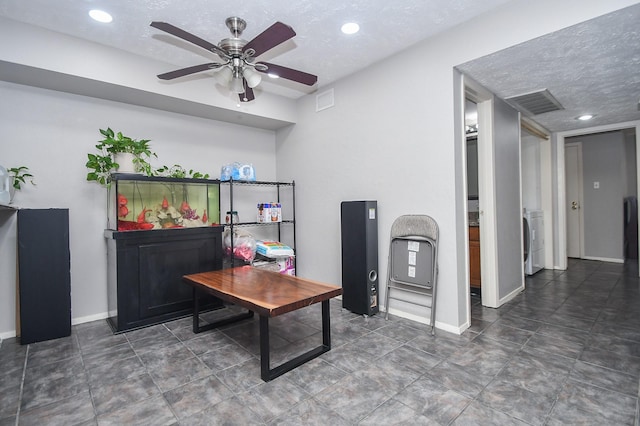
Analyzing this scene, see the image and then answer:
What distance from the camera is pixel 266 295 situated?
7.07ft

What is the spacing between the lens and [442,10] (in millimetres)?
2373

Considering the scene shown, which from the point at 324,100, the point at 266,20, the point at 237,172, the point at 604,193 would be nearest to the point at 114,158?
the point at 237,172

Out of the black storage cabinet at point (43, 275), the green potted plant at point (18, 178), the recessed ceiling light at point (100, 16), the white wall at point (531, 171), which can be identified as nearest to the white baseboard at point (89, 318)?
the black storage cabinet at point (43, 275)

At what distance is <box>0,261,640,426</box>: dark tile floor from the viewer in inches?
65.9

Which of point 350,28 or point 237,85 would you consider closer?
point 237,85

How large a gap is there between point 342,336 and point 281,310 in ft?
3.25

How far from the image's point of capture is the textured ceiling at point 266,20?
2.27 metres

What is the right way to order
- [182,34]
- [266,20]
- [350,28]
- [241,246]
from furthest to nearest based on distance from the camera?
[241,246]
[350,28]
[266,20]
[182,34]

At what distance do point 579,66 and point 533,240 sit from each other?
2.87 meters

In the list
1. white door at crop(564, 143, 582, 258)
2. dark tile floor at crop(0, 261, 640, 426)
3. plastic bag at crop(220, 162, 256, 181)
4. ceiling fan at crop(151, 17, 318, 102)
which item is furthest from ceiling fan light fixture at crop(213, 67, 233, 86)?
white door at crop(564, 143, 582, 258)

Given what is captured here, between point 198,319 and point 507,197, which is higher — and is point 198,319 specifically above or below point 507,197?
below

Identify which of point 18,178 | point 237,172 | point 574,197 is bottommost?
point 574,197

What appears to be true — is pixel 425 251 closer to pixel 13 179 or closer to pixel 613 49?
pixel 613 49

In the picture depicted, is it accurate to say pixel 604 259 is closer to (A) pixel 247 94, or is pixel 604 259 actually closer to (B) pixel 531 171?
(B) pixel 531 171
